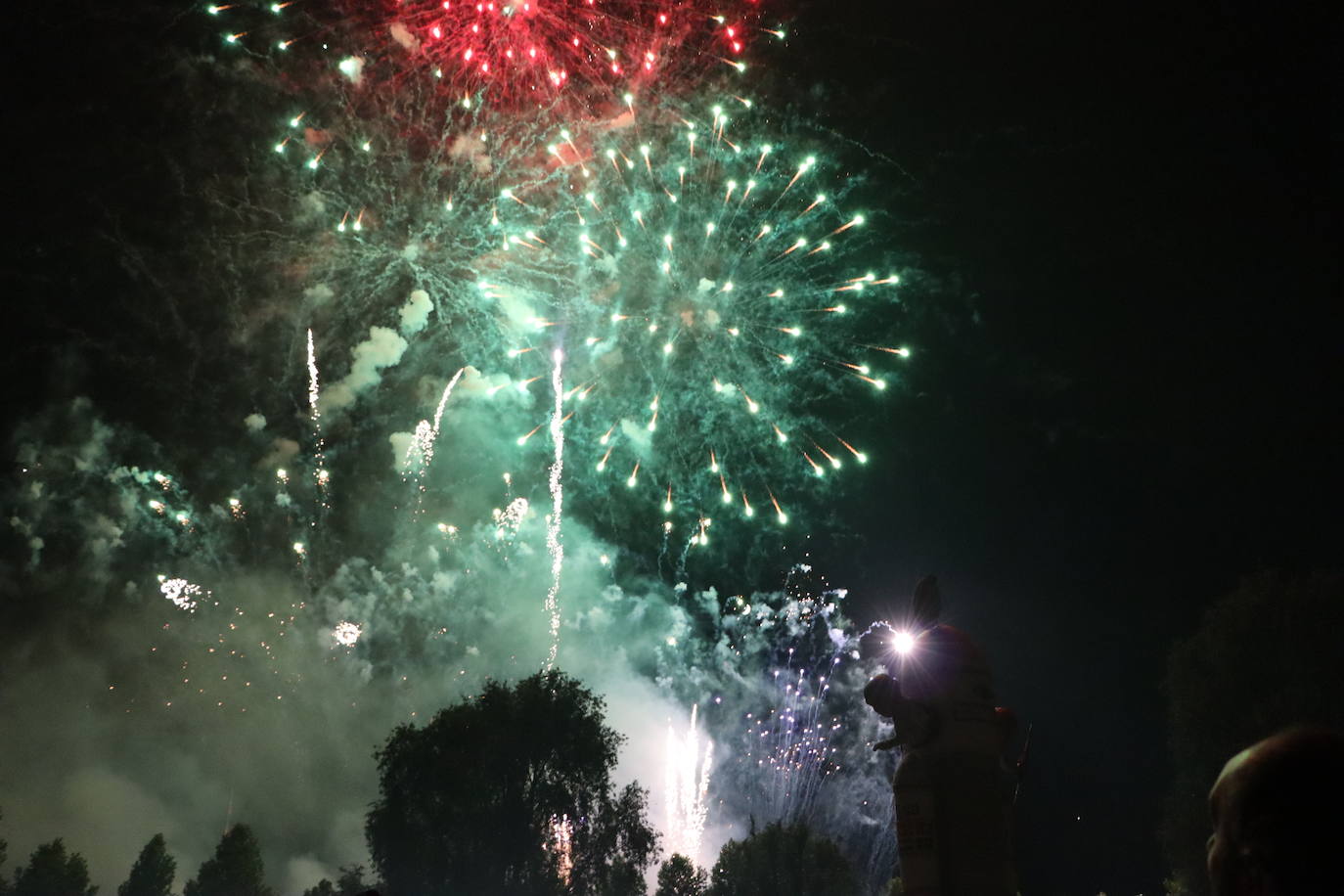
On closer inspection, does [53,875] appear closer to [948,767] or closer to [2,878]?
[2,878]

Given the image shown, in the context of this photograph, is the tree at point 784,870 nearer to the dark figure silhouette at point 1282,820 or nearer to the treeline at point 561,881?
the treeline at point 561,881

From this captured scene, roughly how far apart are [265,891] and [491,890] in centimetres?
3638

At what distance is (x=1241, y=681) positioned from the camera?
83.0 feet

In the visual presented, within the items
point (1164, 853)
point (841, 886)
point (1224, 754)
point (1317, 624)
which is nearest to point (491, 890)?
point (841, 886)

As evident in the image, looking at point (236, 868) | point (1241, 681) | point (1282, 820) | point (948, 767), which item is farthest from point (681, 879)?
point (1282, 820)

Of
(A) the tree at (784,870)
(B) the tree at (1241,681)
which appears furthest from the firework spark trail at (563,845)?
(B) the tree at (1241,681)

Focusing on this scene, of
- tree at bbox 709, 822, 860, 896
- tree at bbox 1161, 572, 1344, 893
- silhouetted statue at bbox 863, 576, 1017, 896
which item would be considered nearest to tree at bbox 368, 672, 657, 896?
tree at bbox 709, 822, 860, 896

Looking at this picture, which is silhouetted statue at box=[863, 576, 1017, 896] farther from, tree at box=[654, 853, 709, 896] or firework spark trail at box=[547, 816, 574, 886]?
tree at box=[654, 853, 709, 896]

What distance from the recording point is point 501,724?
43.7 meters

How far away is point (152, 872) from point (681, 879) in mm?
40246

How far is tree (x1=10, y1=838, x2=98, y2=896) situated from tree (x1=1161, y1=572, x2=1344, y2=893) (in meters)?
75.5

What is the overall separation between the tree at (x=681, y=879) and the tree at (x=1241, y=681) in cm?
3795

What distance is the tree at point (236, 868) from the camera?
6450 cm

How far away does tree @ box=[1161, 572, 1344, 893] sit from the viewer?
23797mm
